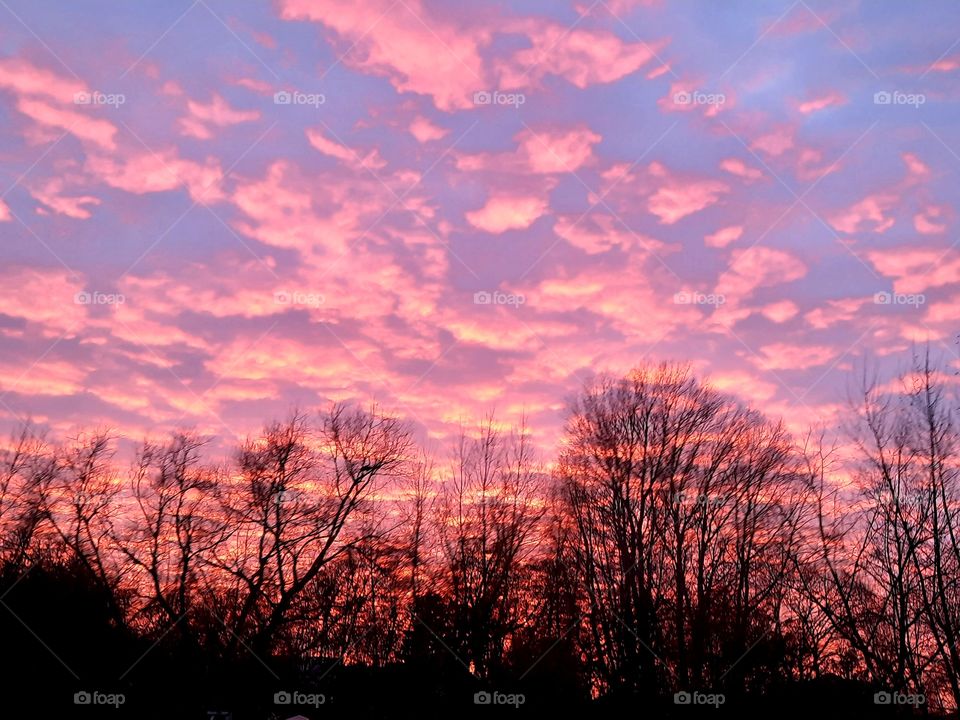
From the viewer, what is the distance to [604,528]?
129 ft

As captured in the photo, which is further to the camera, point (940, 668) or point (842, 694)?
point (842, 694)

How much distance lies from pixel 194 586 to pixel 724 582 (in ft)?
83.5

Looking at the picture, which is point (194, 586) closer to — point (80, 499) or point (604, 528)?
point (80, 499)

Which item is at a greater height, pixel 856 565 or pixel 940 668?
pixel 856 565

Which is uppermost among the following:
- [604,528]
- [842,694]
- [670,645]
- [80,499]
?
[80,499]

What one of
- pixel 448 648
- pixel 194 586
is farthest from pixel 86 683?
pixel 448 648

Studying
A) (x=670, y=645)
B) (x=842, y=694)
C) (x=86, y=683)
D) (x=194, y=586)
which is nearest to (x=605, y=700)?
(x=670, y=645)

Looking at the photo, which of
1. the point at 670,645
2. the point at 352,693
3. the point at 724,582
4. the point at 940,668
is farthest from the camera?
the point at 352,693

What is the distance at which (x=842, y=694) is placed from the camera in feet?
122

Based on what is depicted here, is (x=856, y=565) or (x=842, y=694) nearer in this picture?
(x=856, y=565)

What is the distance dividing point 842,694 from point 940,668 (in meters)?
5.25

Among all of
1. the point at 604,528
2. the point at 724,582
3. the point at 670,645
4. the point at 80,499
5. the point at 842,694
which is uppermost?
the point at 80,499

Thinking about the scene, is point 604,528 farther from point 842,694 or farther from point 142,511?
point 142,511

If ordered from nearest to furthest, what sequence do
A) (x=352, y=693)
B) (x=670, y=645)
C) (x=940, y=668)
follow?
(x=940, y=668) → (x=670, y=645) → (x=352, y=693)
